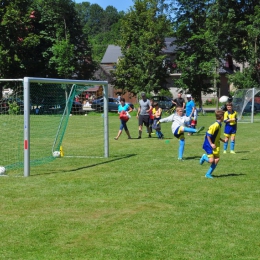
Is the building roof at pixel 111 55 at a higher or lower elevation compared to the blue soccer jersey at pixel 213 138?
higher

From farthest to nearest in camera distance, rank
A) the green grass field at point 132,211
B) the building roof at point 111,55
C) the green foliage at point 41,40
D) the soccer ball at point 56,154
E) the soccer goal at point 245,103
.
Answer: the building roof at point 111,55 → the green foliage at point 41,40 → the soccer goal at point 245,103 → the soccer ball at point 56,154 → the green grass field at point 132,211

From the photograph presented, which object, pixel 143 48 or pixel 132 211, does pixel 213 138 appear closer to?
pixel 132 211

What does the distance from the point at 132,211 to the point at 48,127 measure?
13.8m

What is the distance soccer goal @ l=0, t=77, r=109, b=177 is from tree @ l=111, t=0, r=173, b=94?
21309 millimetres

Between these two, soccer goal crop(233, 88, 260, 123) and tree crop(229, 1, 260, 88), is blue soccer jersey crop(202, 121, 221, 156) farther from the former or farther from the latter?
tree crop(229, 1, 260, 88)

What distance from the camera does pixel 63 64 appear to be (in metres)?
45.4

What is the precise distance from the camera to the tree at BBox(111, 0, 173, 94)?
159 ft

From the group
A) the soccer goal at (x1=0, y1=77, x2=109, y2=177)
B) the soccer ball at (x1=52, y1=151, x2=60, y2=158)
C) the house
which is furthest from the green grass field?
the house

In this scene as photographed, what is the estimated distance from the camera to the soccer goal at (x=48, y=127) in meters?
12.4

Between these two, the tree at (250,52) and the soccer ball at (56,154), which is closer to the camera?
the soccer ball at (56,154)

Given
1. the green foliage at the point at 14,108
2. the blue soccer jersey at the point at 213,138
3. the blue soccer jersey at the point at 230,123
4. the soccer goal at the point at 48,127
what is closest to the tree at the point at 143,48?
the soccer goal at the point at 48,127

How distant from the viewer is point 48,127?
856 inches

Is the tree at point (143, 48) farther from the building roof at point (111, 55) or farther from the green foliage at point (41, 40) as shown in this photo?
the building roof at point (111, 55)

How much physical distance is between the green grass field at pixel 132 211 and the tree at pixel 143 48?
114 feet
